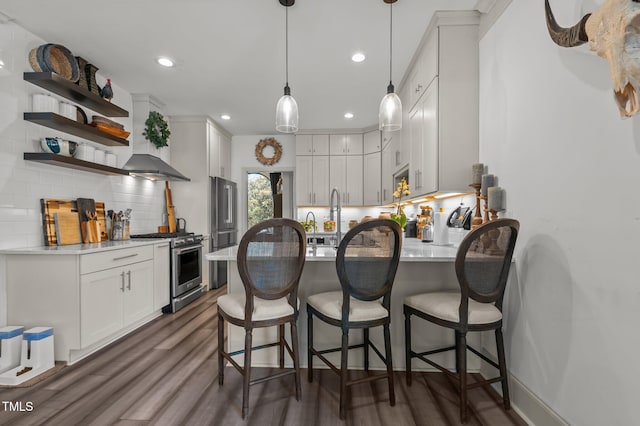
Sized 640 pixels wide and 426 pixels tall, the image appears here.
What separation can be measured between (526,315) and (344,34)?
247cm

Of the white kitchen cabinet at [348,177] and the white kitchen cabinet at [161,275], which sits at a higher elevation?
the white kitchen cabinet at [348,177]

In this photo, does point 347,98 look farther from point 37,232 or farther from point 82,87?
point 37,232

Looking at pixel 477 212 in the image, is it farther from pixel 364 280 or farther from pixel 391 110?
pixel 364 280

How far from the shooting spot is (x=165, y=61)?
10.1ft

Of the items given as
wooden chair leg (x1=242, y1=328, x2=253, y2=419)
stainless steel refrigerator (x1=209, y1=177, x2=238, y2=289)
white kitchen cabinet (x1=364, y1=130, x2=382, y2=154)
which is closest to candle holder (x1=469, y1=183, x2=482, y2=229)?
wooden chair leg (x1=242, y1=328, x2=253, y2=419)

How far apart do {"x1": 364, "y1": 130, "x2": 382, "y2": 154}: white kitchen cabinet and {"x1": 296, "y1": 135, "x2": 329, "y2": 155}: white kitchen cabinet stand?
701 mm

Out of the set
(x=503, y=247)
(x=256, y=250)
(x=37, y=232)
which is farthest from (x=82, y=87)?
(x=503, y=247)

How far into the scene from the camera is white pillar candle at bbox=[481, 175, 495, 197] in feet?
7.13

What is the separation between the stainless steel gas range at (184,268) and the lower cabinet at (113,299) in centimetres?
39

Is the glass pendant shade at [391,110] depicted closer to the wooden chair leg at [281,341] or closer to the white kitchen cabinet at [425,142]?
the white kitchen cabinet at [425,142]

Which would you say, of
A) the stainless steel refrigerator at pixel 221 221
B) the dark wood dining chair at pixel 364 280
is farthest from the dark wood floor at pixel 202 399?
the stainless steel refrigerator at pixel 221 221

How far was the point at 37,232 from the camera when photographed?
266cm

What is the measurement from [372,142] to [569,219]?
163 inches

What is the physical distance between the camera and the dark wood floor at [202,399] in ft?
5.62
